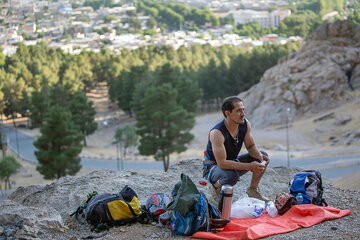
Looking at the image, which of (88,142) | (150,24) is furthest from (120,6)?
(88,142)

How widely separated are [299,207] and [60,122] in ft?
56.0

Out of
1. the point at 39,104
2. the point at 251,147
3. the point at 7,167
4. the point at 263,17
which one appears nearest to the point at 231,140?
the point at 251,147

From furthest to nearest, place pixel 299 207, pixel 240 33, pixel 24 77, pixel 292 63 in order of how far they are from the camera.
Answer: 1. pixel 240 33
2. pixel 24 77
3. pixel 292 63
4. pixel 299 207

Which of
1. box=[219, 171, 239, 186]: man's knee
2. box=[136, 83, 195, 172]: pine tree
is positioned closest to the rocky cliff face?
box=[136, 83, 195, 172]: pine tree

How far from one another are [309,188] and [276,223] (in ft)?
2.21

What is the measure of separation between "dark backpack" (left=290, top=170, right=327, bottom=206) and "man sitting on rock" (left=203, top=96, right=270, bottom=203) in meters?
0.42

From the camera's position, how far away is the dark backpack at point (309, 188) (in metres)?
5.03

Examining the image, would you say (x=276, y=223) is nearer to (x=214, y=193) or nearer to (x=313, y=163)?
(x=214, y=193)

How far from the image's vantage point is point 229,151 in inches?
196

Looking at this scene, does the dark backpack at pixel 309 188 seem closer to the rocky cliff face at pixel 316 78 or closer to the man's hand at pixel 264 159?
the man's hand at pixel 264 159

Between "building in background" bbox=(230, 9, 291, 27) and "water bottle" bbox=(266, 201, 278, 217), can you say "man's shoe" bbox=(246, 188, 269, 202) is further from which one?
"building in background" bbox=(230, 9, 291, 27)

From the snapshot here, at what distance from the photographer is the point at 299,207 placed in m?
4.83

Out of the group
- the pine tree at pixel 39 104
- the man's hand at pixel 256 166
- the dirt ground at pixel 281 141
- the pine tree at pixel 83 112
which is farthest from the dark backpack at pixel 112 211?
the pine tree at pixel 39 104

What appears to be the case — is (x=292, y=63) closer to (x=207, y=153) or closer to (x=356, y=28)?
(x=356, y=28)
